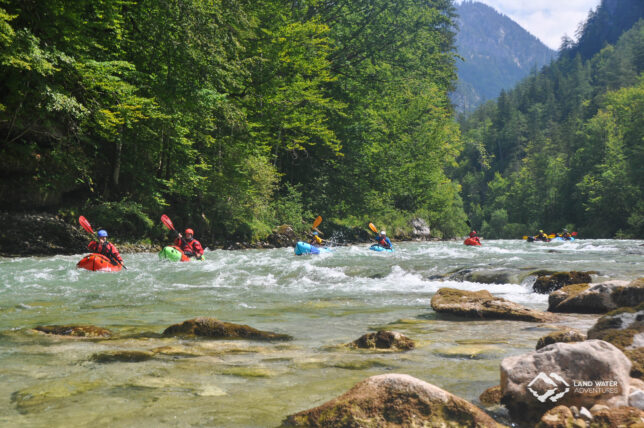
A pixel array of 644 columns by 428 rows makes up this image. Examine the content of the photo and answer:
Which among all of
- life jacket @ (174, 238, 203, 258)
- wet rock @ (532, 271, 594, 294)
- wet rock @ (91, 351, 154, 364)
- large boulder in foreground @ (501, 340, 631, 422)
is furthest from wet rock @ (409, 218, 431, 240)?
large boulder in foreground @ (501, 340, 631, 422)

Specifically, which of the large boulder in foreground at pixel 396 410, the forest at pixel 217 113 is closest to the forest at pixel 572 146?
the forest at pixel 217 113

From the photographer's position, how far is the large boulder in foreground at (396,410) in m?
2.50

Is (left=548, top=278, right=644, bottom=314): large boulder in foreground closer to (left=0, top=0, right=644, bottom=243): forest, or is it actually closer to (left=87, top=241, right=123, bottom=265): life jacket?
(left=87, top=241, right=123, bottom=265): life jacket

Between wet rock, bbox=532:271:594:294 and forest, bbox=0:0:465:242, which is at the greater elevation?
forest, bbox=0:0:465:242

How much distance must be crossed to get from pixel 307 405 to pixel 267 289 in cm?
640

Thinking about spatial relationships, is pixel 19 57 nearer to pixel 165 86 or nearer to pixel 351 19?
pixel 165 86

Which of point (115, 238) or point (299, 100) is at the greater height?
point (299, 100)

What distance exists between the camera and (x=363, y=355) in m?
4.11

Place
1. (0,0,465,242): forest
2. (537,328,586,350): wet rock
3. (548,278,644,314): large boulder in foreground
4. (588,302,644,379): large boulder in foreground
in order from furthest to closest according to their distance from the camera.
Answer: (0,0,465,242): forest, (548,278,644,314): large boulder in foreground, (537,328,586,350): wet rock, (588,302,644,379): large boulder in foreground

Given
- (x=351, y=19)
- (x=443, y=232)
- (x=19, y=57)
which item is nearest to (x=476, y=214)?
(x=443, y=232)

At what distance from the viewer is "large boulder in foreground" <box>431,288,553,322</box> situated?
19.4 ft

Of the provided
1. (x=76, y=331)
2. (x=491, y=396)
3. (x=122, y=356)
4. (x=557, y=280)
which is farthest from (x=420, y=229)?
(x=491, y=396)

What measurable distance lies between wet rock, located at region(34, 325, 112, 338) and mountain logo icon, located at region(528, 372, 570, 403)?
152 inches

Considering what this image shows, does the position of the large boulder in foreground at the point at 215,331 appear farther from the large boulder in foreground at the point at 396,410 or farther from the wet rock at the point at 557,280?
the wet rock at the point at 557,280
